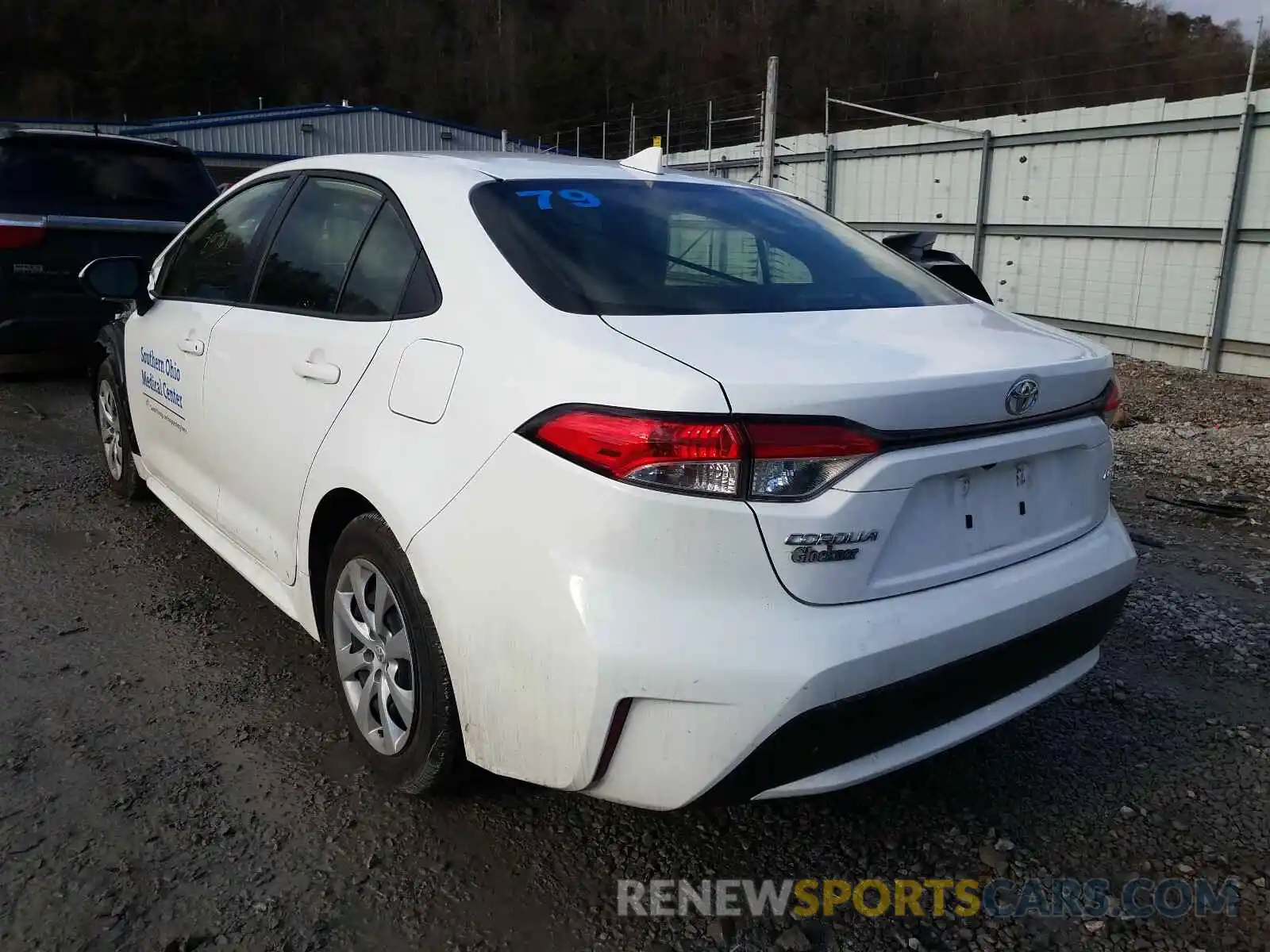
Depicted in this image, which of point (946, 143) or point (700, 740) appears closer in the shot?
point (700, 740)

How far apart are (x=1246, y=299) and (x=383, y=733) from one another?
9509 millimetres

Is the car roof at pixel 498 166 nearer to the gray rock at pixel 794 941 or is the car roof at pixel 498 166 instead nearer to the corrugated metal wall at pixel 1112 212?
the gray rock at pixel 794 941

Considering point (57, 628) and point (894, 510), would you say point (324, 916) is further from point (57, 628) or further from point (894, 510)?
point (57, 628)

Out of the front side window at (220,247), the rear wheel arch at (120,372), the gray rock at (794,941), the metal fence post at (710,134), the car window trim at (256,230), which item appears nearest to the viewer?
the gray rock at (794,941)

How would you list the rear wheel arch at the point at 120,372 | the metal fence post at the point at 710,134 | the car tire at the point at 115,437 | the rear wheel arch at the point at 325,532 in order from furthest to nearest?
the metal fence post at the point at 710,134, the car tire at the point at 115,437, the rear wheel arch at the point at 120,372, the rear wheel arch at the point at 325,532

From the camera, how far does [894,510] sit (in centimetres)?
192

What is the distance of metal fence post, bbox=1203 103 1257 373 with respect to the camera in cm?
906

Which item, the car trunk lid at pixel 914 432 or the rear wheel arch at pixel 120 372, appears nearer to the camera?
the car trunk lid at pixel 914 432

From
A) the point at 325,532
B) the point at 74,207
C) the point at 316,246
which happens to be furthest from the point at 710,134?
the point at 325,532

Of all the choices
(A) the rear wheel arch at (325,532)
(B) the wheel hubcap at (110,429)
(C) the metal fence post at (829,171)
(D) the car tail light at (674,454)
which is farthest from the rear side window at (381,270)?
(C) the metal fence post at (829,171)

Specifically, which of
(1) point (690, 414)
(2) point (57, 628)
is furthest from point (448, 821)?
(2) point (57, 628)

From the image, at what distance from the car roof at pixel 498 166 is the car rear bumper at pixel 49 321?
442 centimetres

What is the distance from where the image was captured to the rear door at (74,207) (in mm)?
6539

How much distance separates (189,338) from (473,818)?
204cm
